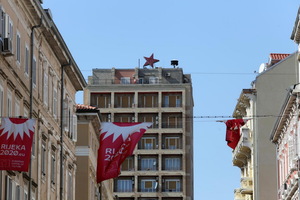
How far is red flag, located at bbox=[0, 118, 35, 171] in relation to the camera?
38.7 m

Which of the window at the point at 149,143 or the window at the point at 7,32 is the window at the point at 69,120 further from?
the window at the point at 149,143

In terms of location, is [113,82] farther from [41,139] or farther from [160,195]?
[41,139]

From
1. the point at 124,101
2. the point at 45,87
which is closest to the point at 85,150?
the point at 45,87

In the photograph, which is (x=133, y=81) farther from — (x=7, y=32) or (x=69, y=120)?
(x=7, y=32)

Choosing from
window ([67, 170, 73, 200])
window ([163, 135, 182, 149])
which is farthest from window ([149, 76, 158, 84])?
window ([67, 170, 73, 200])

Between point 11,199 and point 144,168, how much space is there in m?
109

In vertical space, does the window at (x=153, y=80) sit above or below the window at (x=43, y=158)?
above

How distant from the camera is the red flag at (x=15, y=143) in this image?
127 feet

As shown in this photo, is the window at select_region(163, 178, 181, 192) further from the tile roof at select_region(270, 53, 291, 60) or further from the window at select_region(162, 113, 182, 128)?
the tile roof at select_region(270, 53, 291, 60)

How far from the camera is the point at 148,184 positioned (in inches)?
6112

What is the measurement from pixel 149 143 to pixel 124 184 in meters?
6.92

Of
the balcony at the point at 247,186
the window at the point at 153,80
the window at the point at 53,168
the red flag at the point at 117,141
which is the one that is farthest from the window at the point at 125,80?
the red flag at the point at 117,141

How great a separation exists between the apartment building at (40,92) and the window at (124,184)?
279ft

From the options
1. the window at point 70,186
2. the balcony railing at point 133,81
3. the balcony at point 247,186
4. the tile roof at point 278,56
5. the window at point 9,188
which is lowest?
the window at point 9,188
